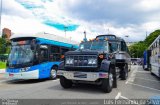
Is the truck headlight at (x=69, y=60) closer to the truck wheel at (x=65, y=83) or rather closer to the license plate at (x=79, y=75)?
the license plate at (x=79, y=75)

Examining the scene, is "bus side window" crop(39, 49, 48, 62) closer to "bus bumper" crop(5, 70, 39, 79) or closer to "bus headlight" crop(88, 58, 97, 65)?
"bus bumper" crop(5, 70, 39, 79)

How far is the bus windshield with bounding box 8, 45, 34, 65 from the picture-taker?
13.0 m

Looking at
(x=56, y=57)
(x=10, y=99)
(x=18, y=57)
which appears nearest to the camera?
(x=10, y=99)

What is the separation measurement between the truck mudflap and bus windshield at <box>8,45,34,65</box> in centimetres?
360

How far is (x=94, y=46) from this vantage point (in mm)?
11328

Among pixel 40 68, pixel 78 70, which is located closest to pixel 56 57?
pixel 40 68

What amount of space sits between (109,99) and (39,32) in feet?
25.1

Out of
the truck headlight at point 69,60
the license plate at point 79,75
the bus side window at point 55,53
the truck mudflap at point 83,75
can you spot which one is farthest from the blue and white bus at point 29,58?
the license plate at point 79,75

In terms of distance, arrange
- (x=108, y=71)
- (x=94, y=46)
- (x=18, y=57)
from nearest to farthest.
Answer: (x=108, y=71) → (x=94, y=46) → (x=18, y=57)

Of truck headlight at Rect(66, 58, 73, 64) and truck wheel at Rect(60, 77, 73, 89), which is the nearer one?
truck headlight at Rect(66, 58, 73, 64)

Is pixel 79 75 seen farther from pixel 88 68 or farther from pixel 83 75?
pixel 88 68

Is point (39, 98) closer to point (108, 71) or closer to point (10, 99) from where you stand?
point (10, 99)

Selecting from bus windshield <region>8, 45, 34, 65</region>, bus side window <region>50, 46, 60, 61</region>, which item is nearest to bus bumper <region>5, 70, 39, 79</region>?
bus windshield <region>8, 45, 34, 65</region>

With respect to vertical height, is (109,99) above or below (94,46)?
below
